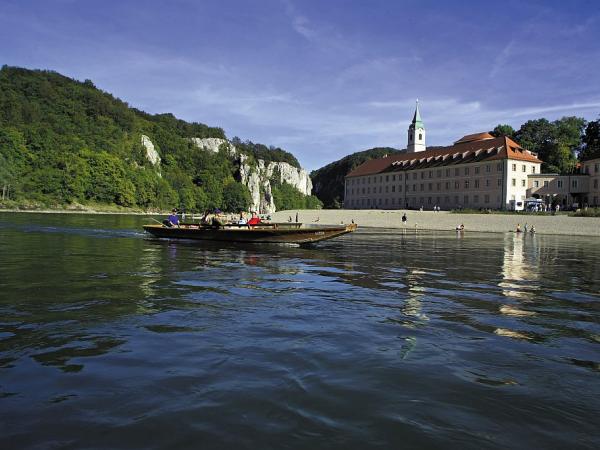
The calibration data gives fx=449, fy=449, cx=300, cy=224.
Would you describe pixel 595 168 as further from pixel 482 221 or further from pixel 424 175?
pixel 424 175

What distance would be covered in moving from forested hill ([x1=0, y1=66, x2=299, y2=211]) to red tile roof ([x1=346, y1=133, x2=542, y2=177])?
68.6 m

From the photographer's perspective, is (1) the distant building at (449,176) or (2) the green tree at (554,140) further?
(2) the green tree at (554,140)

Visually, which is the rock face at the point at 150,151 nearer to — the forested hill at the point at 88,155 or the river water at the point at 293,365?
the forested hill at the point at 88,155

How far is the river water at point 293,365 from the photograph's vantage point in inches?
168

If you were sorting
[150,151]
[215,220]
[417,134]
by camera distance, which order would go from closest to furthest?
[215,220]
[417,134]
[150,151]

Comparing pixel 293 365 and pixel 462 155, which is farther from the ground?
pixel 462 155

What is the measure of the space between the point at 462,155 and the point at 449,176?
4957 millimetres

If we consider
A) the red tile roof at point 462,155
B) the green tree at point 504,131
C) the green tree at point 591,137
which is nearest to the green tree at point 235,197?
the red tile roof at point 462,155

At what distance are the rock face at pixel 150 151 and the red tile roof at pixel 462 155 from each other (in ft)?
262

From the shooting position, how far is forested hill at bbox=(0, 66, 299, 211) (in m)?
110

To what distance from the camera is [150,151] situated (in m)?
164

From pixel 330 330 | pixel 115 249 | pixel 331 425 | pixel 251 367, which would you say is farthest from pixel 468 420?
pixel 115 249

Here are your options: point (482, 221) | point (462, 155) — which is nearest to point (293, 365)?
point (482, 221)

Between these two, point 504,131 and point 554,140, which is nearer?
point 554,140
